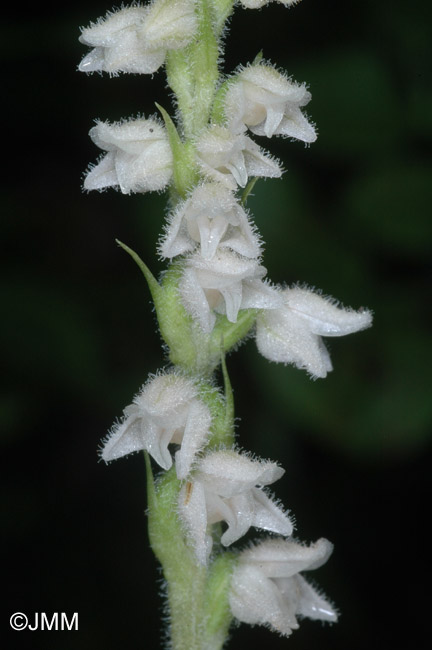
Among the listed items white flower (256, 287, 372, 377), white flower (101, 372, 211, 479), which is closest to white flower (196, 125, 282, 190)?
white flower (256, 287, 372, 377)

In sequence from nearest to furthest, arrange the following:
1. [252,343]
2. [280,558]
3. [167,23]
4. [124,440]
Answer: [167,23] < [124,440] < [280,558] < [252,343]

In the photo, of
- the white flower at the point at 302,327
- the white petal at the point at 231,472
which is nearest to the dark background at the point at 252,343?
the white flower at the point at 302,327

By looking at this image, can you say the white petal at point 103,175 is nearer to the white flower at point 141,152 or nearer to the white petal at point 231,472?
the white flower at point 141,152

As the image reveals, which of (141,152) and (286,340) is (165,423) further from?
(141,152)

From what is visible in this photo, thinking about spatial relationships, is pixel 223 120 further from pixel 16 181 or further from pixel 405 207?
pixel 16 181

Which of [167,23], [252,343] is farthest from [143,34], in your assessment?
[252,343]

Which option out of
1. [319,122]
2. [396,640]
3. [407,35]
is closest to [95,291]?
[319,122]

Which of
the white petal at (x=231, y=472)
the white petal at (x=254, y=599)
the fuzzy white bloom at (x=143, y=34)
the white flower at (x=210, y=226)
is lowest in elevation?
the white petal at (x=254, y=599)
